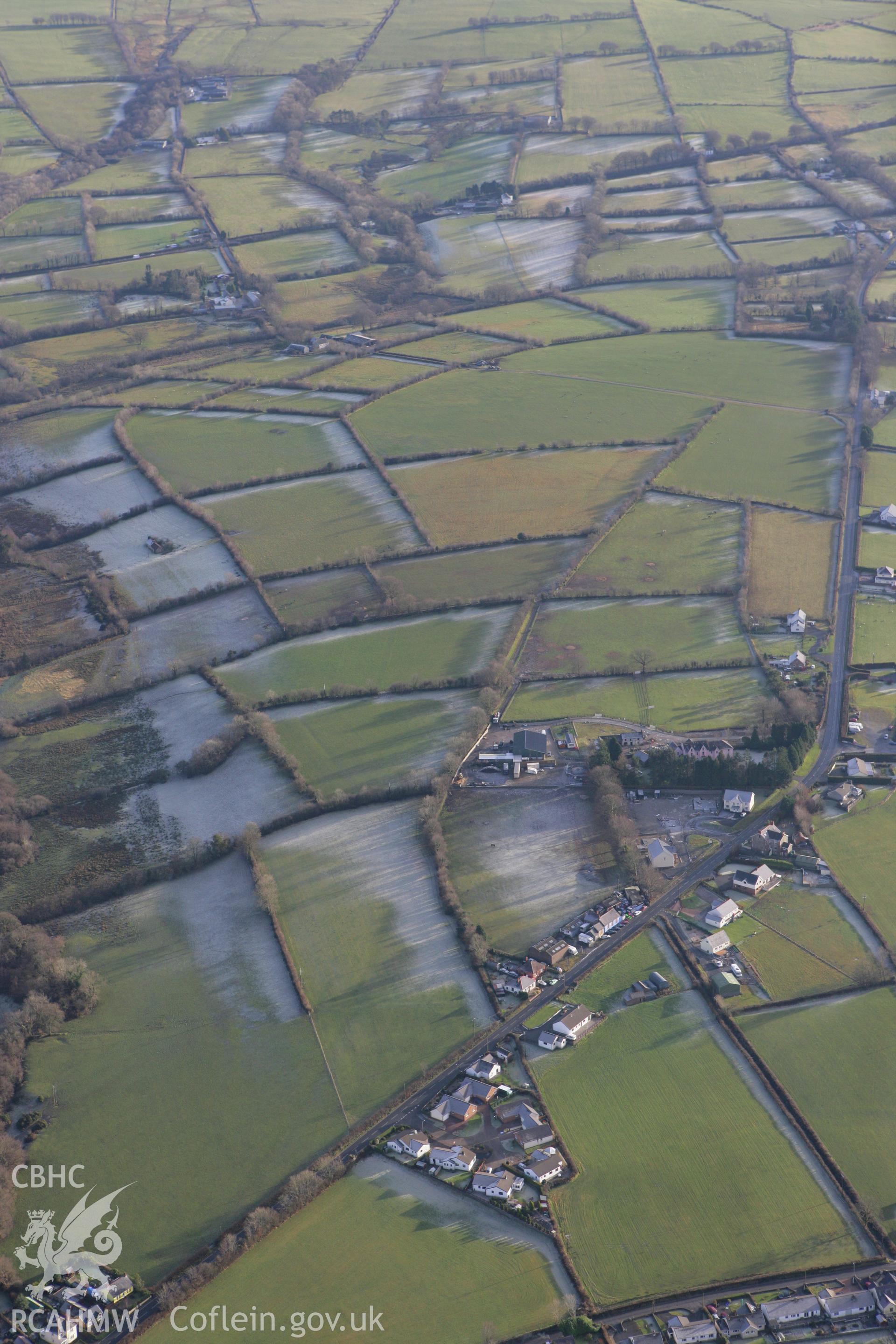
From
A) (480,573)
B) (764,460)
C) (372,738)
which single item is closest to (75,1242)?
(372,738)

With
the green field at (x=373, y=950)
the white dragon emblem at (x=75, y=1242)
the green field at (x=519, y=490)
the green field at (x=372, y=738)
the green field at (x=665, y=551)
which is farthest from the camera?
the green field at (x=519, y=490)

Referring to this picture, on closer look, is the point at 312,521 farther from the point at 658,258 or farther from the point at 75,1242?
the point at 658,258

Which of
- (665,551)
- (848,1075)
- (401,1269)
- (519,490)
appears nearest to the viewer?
(401,1269)

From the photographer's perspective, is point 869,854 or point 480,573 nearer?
point 869,854

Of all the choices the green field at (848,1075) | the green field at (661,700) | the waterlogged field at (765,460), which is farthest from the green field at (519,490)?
the green field at (848,1075)

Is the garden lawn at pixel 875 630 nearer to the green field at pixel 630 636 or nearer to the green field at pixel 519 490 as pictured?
the green field at pixel 630 636

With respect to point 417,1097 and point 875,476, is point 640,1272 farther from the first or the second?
point 875,476

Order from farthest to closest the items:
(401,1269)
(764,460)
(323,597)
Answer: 1. (764,460)
2. (323,597)
3. (401,1269)
